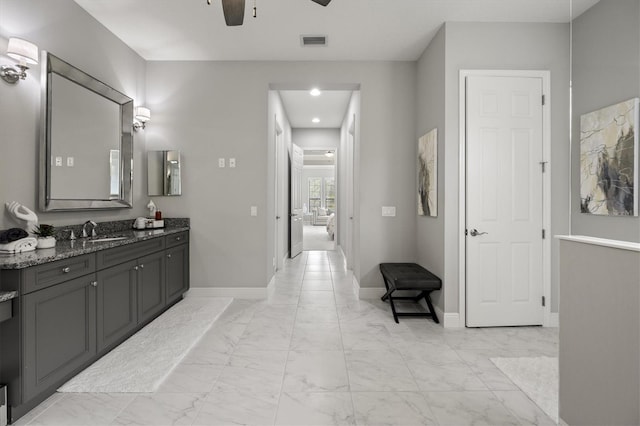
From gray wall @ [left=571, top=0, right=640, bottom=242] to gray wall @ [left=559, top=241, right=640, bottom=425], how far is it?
922mm

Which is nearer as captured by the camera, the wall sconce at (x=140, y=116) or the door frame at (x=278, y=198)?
the wall sconce at (x=140, y=116)

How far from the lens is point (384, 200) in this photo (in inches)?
156

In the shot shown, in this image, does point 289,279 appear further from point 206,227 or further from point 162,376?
point 162,376

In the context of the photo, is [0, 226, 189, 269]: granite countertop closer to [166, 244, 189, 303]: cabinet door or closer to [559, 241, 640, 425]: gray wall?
[166, 244, 189, 303]: cabinet door

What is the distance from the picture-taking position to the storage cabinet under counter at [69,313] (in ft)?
5.51

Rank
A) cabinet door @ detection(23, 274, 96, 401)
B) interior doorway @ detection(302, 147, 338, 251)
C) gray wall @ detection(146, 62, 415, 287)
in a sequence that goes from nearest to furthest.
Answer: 1. cabinet door @ detection(23, 274, 96, 401)
2. gray wall @ detection(146, 62, 415, 287)
3. interior doorway @ detection(302, 147, 338, 251)

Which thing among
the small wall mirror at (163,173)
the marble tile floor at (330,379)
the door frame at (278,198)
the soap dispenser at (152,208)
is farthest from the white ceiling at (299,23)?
the marble tile floor at (330,379)

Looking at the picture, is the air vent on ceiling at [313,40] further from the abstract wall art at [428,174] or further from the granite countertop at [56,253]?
the granite countertop at [56,253]

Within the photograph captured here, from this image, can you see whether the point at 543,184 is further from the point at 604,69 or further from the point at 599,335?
the point at 599,335

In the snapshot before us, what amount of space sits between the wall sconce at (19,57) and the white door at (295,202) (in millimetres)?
4752

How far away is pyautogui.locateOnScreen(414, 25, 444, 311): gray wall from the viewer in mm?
3113

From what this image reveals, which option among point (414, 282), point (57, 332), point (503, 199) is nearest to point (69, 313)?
point (57, 332)

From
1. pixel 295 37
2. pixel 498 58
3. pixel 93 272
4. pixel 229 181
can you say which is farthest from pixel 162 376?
pixel 498 58

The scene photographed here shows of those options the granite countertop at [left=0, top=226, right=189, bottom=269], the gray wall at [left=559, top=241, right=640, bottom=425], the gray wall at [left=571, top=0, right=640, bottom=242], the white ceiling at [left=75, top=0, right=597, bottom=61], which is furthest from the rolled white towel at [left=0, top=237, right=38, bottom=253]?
the gray wall at [left=571, top=0, right=640, bottom=242]
